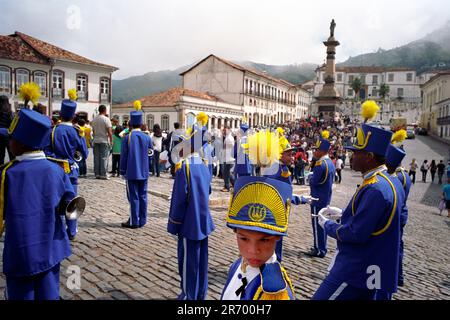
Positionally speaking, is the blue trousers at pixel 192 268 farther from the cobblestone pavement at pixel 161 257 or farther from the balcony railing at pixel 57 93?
the balcony railing at pixel 57 93

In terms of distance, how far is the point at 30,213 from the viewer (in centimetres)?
273

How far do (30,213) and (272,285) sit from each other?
2006 millimetres

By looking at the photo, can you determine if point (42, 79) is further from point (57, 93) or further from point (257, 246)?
point (257, 246)

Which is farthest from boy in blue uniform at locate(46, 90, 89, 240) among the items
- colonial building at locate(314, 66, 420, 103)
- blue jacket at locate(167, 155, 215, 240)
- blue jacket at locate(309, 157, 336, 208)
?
colonial building at locate(314, 66, 420, 103)

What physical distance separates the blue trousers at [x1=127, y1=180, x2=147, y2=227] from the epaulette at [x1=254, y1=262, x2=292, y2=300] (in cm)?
481

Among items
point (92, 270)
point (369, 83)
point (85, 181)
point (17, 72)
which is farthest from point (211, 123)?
point (369, 83)

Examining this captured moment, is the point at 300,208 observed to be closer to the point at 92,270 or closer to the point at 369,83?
the point at 92,270

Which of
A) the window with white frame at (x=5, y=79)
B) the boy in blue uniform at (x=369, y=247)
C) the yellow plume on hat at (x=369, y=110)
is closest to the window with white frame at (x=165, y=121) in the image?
the window with white frame at (x=5, y=79)

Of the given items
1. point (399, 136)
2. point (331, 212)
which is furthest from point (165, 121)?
point (331, 212)

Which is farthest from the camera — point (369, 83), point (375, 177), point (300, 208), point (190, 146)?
point (369, 83)

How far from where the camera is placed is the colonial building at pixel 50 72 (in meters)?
29.9

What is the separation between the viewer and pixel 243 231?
209cm

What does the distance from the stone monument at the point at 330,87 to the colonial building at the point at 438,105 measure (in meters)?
25.3

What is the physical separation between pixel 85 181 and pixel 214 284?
7460mm
